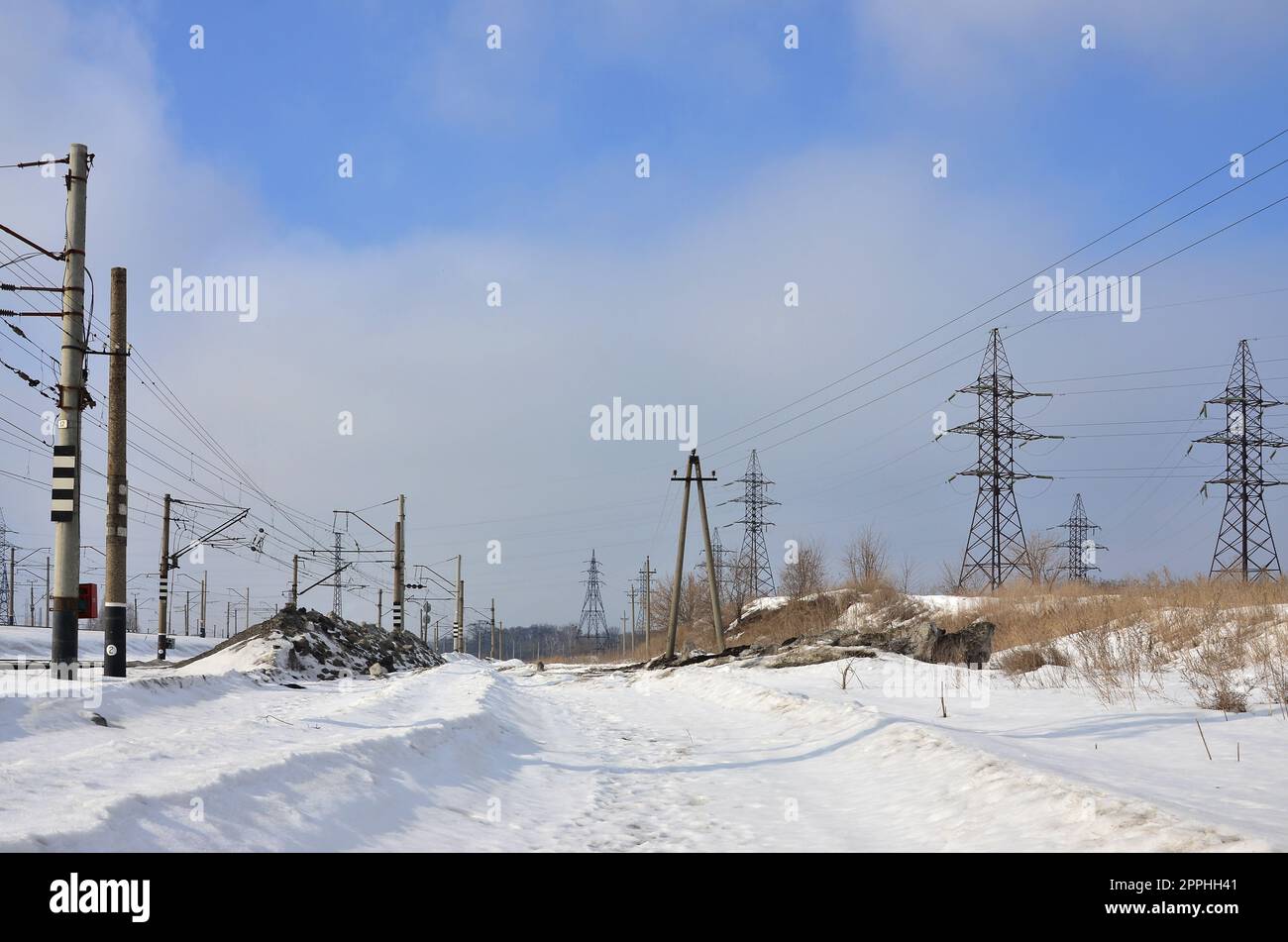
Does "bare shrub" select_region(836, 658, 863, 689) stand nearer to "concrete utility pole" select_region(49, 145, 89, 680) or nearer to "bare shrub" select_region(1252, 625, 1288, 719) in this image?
"bare shrub" select_region(1252, 625, 1288, 719)

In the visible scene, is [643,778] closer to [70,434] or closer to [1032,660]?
[70,434]

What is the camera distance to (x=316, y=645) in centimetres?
3050

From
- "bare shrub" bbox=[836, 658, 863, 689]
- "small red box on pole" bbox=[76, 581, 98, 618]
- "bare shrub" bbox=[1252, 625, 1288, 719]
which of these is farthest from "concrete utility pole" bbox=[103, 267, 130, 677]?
"bare shrub" bbox=[1252, 625, 1288, 719]

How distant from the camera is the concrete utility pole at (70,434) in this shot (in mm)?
14992

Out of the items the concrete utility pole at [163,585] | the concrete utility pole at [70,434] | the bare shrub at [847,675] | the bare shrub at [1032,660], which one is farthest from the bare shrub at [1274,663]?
the concrete utility pole at [163,585]

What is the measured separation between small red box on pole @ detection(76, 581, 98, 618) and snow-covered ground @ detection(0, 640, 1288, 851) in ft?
5.40

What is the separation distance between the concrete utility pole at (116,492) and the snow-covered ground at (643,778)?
75.3 inches

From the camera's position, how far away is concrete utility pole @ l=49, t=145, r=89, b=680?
49.2ft

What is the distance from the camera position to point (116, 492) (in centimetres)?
1733

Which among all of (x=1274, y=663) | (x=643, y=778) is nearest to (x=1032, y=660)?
(x=1274, y=663)

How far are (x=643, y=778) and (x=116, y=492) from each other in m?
13.0

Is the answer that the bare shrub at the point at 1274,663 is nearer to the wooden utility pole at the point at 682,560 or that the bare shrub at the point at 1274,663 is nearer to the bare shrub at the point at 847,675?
the bare shrub at the point at 847,675
